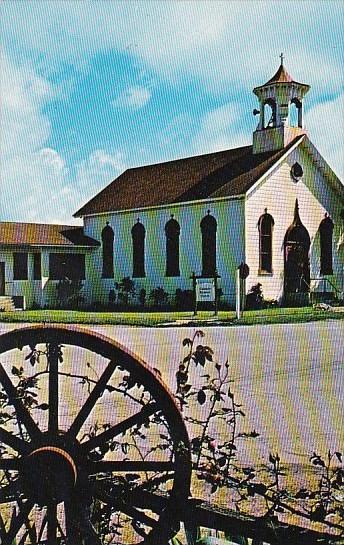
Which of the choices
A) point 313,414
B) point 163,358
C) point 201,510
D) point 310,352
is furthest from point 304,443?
point 310,352

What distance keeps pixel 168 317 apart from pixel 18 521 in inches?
20.8

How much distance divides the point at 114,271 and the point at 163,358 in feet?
0.65

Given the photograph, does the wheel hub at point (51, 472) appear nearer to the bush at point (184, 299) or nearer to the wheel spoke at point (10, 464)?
the wheel spoke at point (10, 464)

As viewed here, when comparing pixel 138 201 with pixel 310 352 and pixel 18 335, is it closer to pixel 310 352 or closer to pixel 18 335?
pixel 18 335

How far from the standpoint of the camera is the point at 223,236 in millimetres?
1525

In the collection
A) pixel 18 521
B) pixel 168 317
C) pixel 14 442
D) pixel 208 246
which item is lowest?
pixel 18 521

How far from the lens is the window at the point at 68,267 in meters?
1.32

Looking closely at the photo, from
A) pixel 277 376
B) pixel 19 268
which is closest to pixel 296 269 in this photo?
pixel 19 268

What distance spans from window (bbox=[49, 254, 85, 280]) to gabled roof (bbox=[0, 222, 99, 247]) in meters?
0.03

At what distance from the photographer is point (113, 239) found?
1563 millimetres

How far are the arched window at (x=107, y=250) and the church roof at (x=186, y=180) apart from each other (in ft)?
0.15

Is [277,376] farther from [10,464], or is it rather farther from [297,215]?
[10,464]

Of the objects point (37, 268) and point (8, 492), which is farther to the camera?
point (37, 268)

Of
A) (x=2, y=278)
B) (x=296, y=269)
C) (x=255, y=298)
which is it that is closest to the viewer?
(x=2, y=278)
